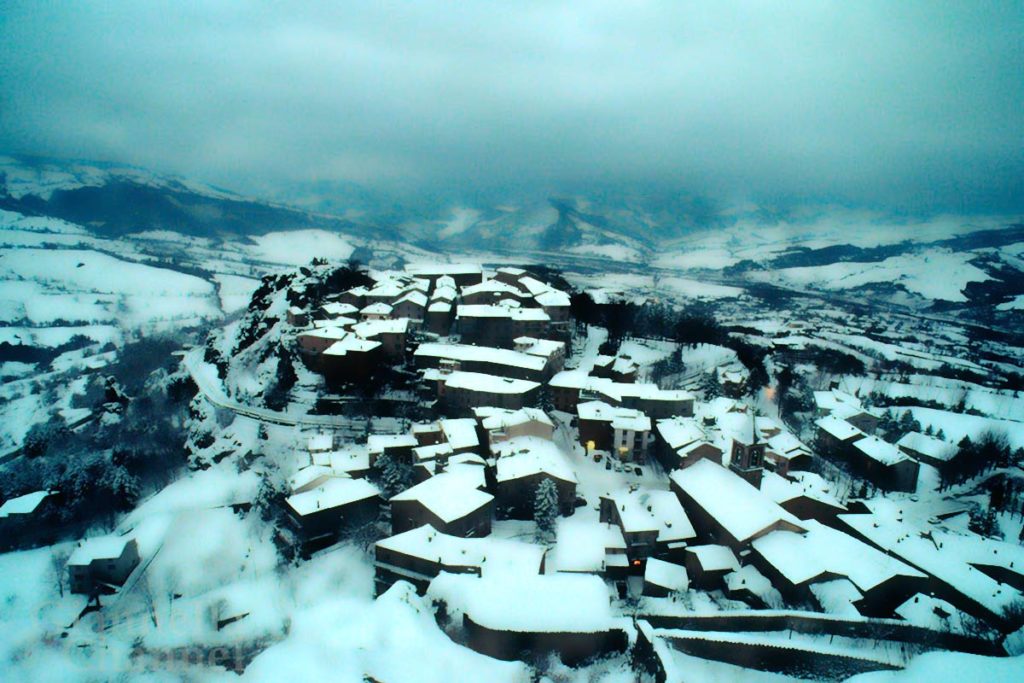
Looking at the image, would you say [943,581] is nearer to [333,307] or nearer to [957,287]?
[333,307]

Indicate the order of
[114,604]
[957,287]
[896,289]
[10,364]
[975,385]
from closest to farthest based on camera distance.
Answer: [114,604], [975,385], [10,364], [957,287], [896,289]

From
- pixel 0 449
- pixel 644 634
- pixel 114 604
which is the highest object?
pixel 644 634

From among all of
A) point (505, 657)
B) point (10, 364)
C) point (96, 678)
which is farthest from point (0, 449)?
point (505, 657)

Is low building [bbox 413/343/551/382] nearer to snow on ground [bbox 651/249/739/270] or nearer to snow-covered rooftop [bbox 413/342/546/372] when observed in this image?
snow-covered rooftop [bbox 413/342/546/372]

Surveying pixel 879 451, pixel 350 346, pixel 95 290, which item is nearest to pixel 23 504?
pixel 350 346

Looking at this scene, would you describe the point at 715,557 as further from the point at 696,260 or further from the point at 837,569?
the point at 696,260

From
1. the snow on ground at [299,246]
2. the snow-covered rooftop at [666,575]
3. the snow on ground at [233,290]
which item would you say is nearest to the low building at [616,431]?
the snow-covered rooftop at [666,575]

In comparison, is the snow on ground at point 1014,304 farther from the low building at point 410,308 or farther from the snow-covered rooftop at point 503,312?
the low building at point 410,308

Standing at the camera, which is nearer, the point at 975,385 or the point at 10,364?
the point at 975,385
